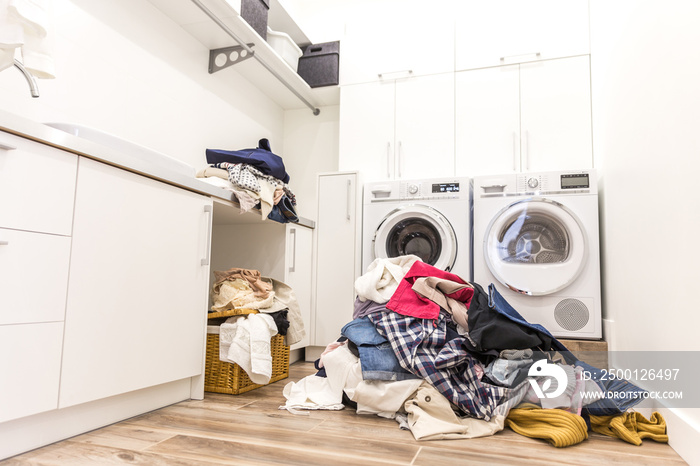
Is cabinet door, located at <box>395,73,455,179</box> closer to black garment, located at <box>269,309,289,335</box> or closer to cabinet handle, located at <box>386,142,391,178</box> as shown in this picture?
cabinet handle, located at <box>386,142,391,178</box>

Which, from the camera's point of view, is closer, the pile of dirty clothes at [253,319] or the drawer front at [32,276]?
the drawer front at [32,276]

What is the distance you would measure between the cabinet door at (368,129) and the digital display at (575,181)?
3.59 feet

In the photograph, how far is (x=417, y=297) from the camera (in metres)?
1.85

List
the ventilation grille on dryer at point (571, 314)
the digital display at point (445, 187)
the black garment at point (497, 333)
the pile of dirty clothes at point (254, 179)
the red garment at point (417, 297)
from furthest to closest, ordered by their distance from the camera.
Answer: the digital display at point (445, 187)
the ventilation grille on dryer at point (571, 314)
the pile of dirty clothes at point (254, 179)
the red garment at point (417, 297)
the black garment at point (497, 333)

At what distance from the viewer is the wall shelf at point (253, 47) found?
2406mm

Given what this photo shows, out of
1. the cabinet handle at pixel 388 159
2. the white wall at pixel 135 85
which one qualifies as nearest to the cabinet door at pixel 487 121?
the cabinet handle at pixel 388 159

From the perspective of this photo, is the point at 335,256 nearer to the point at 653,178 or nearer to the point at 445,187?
the point at 445,187

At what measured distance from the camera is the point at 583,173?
8.29 feet

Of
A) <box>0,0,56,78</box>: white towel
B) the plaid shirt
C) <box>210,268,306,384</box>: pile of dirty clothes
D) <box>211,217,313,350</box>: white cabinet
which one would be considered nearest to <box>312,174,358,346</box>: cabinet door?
<box>211,217,313,350</box>: white cabinet

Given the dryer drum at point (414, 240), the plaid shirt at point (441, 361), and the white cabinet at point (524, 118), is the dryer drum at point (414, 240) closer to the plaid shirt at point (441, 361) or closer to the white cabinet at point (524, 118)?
the white cabinet at point (524, 118)

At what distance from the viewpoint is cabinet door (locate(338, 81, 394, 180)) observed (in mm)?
3238

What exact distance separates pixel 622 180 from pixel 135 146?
1945 millimetres

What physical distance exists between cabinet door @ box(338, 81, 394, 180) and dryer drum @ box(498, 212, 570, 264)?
951 mm

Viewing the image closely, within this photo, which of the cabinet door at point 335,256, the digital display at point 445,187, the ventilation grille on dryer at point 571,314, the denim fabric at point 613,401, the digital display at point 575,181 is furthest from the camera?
the cabinet door at point 335,256
